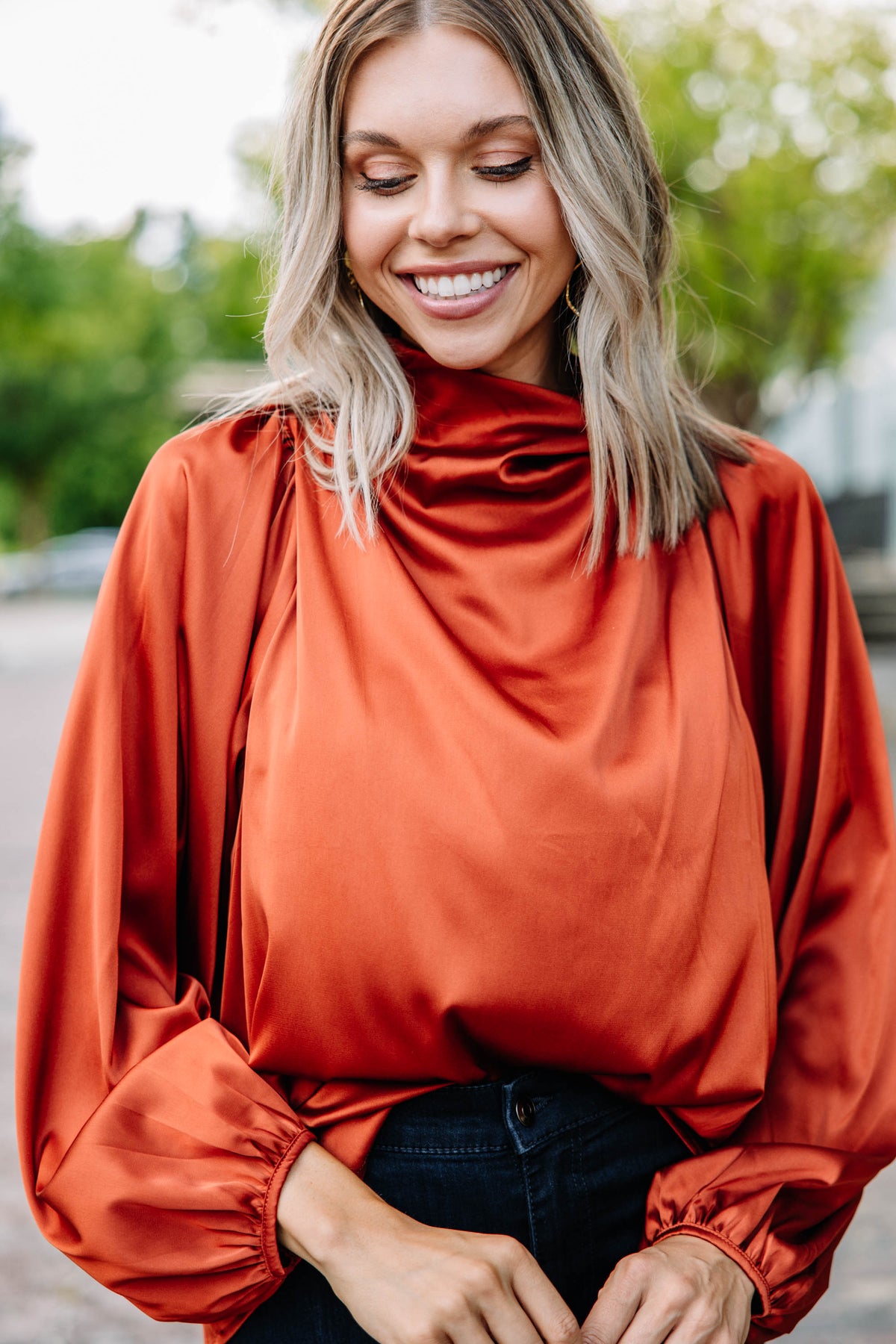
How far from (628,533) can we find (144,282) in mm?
32870

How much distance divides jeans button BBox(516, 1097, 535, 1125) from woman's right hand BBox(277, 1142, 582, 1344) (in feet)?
0.41

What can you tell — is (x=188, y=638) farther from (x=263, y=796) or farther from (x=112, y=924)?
(x=112, y=924)

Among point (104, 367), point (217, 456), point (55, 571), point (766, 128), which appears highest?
point (766, 128)

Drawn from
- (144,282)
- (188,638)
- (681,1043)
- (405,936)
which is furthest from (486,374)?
(144,282)

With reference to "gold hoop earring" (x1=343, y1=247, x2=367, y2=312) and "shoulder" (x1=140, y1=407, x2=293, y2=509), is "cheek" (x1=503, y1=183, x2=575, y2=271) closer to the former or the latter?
"gold hoop earring" (x1=343, y1=247, x2=367, y2=312)

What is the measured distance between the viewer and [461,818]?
1.42 metres

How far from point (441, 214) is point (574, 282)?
323 millimetres

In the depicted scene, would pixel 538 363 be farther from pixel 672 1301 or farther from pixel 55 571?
pixel 55 571

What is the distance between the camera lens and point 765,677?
5.70ft

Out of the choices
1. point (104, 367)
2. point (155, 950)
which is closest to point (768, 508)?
point (155, 950)

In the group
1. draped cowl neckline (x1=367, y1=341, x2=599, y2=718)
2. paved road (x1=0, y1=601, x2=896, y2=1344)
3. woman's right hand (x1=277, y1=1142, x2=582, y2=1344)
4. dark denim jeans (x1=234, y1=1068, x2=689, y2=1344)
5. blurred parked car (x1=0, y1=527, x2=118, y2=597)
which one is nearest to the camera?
woman's right hand (x1=277, y1=1142, x2=582, y2=1344)

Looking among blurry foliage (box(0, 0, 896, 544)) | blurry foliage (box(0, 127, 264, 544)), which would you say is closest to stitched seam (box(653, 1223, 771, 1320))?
blurry foliage (box(0, 0, 896, 544))

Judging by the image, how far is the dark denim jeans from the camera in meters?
1.46

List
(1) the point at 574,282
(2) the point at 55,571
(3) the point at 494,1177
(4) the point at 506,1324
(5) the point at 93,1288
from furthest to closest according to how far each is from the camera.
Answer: (2) the point at 55,571
(5) the point at 93,1288
(1) the point at 574,282
(3) the point at 494,1177
(4) the point at 506,1324
